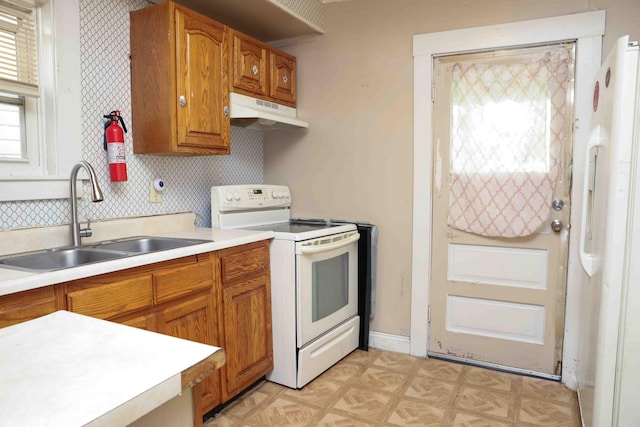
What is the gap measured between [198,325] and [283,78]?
6.04 feet

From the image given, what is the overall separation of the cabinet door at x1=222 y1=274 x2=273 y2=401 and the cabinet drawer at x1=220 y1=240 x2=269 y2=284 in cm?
5

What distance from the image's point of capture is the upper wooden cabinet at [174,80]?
2.23m

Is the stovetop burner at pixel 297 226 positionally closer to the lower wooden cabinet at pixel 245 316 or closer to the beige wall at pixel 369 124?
the beige wall at pixel 369 124

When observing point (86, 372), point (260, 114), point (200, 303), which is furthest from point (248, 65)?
point (86, 372)

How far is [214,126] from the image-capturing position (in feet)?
8.14

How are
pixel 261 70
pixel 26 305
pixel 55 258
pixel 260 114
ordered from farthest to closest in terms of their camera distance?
pixel 261 70, pixel 260 114, pixel 55 258, pixel 26 305

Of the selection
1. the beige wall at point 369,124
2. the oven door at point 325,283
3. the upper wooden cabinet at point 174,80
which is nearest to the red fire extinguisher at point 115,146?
the upper wooden cabinet at point 174,80

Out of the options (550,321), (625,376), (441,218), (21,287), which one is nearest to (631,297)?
(625,376)

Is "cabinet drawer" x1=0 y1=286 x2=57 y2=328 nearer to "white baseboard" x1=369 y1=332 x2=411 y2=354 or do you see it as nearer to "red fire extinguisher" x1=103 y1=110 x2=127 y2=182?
"red fire extinguisher" x1=103 y1=110 x2=127 y2=182

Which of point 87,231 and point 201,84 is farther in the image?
point 201,84

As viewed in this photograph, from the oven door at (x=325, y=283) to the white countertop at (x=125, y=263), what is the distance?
27 centimetres

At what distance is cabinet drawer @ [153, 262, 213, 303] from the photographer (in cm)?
187

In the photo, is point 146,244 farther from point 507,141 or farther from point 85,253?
point 507,141

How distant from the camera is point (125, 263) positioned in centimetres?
169
